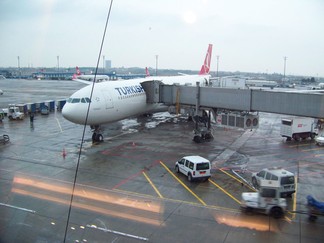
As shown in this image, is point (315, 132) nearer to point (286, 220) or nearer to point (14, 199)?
point (286, 220)

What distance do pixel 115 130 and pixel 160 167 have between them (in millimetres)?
11777

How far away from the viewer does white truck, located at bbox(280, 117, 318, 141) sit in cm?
2568

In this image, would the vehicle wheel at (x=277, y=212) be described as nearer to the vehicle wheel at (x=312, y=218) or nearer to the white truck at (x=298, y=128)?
the vehicle wheel at (x=312, y=218)

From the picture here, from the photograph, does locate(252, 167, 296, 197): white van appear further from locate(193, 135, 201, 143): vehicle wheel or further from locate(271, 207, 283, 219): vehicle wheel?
locate(193, 135, 201, 143): vehicle wheel

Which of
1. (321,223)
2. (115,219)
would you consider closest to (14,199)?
(115,219)

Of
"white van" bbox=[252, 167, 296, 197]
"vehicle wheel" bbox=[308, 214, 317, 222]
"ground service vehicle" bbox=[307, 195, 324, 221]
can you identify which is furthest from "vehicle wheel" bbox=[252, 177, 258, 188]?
"vehicle wheel" bbox=[308, 214, 317, 222]

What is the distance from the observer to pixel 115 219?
11625mm

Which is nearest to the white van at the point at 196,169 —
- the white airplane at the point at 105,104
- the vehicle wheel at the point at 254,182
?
the vehicle wheel at the point at 254,182

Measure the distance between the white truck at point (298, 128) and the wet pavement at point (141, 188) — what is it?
1009 millimetres

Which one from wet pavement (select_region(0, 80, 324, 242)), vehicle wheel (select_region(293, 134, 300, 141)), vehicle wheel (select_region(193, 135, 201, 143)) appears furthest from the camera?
vehicle wheel (select_region(293, 134, 300, 141))

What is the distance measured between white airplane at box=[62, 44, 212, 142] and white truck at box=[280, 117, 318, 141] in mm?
11719

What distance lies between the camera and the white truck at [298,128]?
2568 centimetres

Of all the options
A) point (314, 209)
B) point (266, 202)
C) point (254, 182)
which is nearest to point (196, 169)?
point (254, 182)

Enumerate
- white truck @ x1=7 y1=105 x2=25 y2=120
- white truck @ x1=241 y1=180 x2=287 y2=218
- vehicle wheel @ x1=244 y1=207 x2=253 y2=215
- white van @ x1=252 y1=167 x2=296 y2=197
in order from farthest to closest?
white truck @ x1=7 y1=105 x2=25 y2=120
white van @ x1=252 y1=167 x2=296 y2=197
vehicle wheel @ x1=244 y1=207 x2=253 y2=215
white truck @ x1=241 y1=180 x2=287 y2=218
